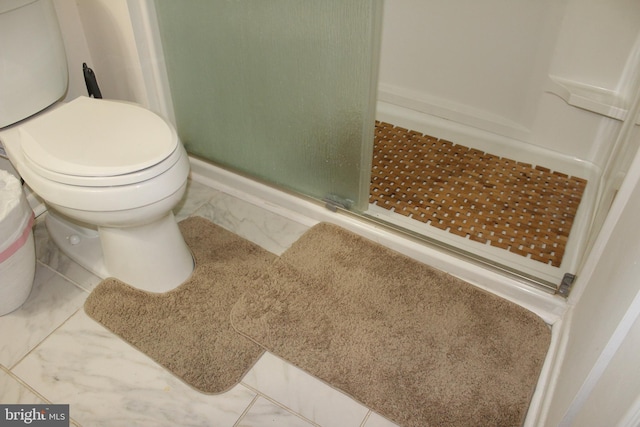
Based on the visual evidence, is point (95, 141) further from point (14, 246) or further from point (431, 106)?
point (431, 106)

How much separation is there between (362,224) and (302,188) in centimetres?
25

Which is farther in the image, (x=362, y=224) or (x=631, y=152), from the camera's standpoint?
(x=362, y=224)

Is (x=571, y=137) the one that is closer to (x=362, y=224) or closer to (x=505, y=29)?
(x=505, y=29)

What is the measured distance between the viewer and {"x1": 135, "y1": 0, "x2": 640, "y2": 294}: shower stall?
1509 millimetres

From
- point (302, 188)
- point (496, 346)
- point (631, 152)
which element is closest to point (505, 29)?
point (631, 152)

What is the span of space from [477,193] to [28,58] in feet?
4.90

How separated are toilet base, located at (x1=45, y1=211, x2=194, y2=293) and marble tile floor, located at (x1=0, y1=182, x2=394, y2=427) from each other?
135 millimetres

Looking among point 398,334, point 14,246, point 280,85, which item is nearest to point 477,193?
point 398,334

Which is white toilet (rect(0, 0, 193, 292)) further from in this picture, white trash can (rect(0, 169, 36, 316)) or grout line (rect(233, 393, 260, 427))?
grout line (rect(233, 393, 260, 427))

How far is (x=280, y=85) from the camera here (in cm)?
162

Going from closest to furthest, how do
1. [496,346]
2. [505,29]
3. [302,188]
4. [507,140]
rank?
[496,346] < [302,188] < [505,29] < [507,140]

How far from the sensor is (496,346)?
1436mm

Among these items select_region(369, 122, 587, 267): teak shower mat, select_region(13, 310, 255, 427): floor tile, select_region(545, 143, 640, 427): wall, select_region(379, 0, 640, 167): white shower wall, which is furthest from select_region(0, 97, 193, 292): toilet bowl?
select_region(379, 0, 640, 167): white shower wall

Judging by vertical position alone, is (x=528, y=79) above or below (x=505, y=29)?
below
